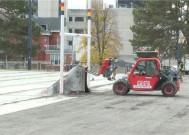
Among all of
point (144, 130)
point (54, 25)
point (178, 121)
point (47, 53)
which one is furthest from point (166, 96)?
point (54, 25)

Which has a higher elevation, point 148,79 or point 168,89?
point 148,79

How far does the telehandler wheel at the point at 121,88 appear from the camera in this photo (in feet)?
67.5

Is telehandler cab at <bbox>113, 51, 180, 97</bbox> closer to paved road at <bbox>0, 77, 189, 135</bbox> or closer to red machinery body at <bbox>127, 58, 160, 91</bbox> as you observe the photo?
red machinery body at <bbox>127, 58, 160, 91</bbox>

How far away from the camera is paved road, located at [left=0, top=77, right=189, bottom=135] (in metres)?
10.6

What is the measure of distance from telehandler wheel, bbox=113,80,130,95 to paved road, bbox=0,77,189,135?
3.23 meters

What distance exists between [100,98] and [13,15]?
146ft

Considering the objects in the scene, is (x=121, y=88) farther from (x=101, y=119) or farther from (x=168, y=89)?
(x=101, y=119)

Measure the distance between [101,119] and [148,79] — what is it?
26.8 feet

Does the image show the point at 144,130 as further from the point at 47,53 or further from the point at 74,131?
the point at 47,53

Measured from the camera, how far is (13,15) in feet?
201

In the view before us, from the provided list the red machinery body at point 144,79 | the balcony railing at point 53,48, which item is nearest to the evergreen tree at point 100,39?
the balcony railing at point 53,48

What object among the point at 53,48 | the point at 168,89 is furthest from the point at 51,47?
the point at 168,89

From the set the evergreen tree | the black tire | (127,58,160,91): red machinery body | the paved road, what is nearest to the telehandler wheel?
(127,58,160,91): red machinery body

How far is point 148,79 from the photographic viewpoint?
20312 millimetres
